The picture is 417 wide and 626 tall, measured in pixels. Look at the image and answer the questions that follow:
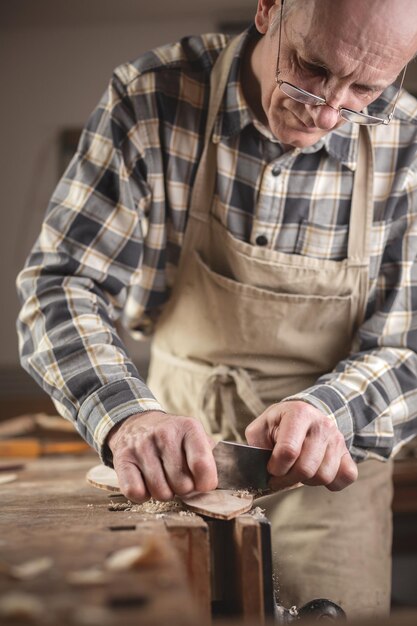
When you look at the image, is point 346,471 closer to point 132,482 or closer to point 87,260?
point 132,482

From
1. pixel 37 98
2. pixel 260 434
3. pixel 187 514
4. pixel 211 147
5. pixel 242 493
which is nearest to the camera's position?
pixel 187 514

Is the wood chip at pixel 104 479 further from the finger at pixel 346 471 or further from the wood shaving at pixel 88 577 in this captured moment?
the wood shaving at pixel 88 577

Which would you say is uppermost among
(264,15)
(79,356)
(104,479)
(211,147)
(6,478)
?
(264,15)

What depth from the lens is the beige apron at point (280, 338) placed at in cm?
190

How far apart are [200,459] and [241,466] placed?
154 millimetres

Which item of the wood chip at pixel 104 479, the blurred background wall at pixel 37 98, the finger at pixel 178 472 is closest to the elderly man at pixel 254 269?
the wood chip at pixel 104 479

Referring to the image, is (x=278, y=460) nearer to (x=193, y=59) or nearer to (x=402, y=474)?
(x=193, y=59)

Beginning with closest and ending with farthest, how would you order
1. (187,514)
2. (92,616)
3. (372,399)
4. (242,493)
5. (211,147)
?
(92,616)
(187,514)
(242,493)
(372,399)
(211,147)

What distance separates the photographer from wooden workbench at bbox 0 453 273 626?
899 mm

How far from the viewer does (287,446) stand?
4.89 feet

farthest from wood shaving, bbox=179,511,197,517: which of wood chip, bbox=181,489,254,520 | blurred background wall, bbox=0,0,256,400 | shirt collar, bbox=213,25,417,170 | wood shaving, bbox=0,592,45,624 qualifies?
blurred background wall, bbox=0,0,256,400

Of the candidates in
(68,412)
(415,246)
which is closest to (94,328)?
(68,412)

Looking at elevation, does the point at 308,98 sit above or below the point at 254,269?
above

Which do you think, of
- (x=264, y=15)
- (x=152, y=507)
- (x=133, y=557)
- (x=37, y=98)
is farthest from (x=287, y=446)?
(x=37, y=98)
